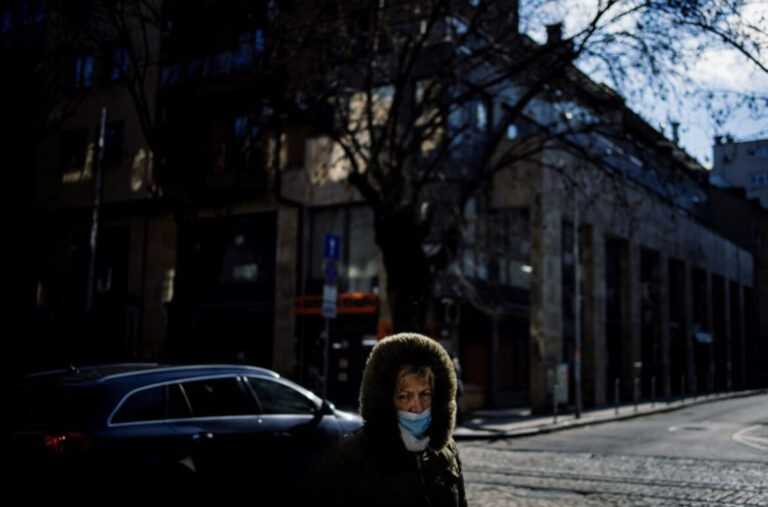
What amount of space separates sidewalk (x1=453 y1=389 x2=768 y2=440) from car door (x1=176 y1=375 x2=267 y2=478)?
31.6ft

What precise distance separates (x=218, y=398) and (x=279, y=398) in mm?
804

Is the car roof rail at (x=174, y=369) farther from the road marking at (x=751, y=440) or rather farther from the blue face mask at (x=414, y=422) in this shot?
the road marking at (x=751, y=440)

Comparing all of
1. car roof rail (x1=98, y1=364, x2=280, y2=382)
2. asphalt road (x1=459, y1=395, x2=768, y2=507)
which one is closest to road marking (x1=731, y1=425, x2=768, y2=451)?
asphalt road (x1=459, y1=395, x2=768, y2=507)

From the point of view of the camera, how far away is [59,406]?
6.39 metres

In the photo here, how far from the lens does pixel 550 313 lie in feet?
89.1

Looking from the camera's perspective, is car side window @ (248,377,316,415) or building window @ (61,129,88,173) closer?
car side window @ (248,377,316,415)

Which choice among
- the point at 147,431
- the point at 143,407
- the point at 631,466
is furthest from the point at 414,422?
the point at 631,466

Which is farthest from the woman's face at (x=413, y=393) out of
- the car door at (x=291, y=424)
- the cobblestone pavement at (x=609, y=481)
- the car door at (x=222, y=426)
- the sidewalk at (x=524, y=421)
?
the sidewalk at (x=524, y=421)

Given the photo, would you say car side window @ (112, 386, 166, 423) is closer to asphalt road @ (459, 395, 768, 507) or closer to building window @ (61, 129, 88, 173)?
asphalt road @ (459, 395, 768, 507)

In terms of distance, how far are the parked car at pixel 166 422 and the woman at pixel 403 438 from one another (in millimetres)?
3704

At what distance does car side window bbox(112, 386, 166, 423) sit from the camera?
6531 mm

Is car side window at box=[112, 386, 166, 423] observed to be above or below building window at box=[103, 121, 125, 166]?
below

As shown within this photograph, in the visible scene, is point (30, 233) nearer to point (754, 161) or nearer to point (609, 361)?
point (609, 361)

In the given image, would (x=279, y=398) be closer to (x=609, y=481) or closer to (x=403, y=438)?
(x=403, y=438)
